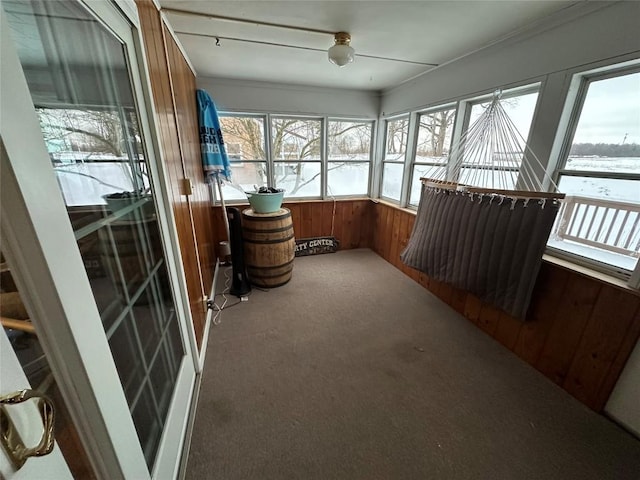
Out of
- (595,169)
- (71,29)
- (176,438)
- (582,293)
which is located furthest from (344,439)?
(595,169)

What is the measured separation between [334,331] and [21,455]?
1802mm

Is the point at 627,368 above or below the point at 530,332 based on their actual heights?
above

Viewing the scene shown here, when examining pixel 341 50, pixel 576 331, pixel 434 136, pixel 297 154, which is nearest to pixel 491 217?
pixel 576 331

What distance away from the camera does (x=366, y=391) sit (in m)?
1.51

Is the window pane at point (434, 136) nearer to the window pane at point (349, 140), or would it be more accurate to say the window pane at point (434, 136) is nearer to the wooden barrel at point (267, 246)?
the window pane at point (349, 140)

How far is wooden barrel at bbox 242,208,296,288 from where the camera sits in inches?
97.5

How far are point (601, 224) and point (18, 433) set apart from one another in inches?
92.5

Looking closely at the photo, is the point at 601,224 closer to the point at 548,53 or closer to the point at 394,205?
the point at 548,53

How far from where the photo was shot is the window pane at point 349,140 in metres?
3.45

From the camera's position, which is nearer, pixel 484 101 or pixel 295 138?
pixel 484 101

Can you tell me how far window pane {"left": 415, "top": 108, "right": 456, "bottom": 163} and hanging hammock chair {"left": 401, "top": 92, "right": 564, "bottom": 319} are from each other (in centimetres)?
27

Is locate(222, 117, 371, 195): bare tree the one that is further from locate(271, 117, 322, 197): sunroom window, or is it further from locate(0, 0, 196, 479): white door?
locate(0, 0, 196, 479): white door

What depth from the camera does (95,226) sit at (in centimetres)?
76

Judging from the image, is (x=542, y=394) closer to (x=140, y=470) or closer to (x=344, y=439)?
(x=344, y=439)
